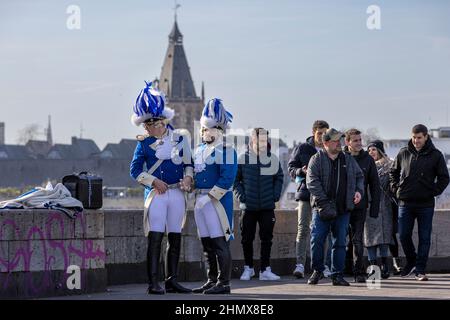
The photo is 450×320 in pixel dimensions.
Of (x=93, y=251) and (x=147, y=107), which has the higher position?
(x=147, y=107)

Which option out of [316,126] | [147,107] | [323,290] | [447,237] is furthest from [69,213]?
[447,237]

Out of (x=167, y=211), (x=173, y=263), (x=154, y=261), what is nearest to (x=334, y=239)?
(x=173, y=263)

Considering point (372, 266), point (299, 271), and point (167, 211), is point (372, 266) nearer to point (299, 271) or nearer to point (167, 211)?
point (299, 271)

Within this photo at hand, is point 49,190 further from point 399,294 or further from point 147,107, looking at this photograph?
point 399,294

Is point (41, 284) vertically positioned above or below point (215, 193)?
below

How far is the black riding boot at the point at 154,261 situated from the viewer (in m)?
13.8

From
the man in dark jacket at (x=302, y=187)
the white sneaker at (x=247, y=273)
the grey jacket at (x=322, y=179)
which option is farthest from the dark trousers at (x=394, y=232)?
the grey jacket at (x=322, y=179)

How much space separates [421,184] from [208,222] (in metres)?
3.45

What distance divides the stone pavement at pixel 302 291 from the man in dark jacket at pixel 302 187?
0.52 m

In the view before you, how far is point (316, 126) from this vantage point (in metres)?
16.8

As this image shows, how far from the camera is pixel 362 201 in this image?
1616cm

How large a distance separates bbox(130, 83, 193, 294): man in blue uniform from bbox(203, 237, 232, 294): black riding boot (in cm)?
36

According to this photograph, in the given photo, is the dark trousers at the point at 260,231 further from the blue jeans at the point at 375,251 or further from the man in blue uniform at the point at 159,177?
the man in blue uniform at the point at 159,177
